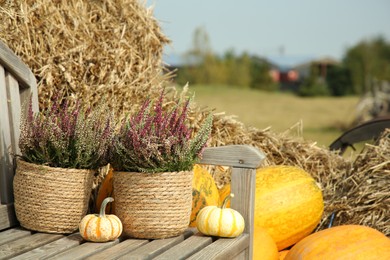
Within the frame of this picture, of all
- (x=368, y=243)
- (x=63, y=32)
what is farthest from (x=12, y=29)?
(x=368, y=243)

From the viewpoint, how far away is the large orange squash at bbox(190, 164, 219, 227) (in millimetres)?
3480

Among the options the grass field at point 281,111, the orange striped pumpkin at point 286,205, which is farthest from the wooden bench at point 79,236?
the grass field at point 281,111

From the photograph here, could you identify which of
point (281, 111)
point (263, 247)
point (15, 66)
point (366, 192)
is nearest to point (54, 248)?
point (15, 66)

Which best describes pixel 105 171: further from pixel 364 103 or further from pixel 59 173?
pixel 364 103

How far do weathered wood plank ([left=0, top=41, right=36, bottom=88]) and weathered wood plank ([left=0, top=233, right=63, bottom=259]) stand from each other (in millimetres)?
794

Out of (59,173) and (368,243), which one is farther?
(368,243)

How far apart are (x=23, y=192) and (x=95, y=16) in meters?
1.55

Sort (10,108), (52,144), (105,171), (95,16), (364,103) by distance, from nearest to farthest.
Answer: (52,144) < (10,108) < (105,171) < (95,16) < (364,103)

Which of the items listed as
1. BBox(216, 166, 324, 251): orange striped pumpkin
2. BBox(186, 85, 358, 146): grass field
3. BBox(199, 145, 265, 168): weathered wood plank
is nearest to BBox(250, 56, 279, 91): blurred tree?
BBox(186, 85, 358, 146): grass field

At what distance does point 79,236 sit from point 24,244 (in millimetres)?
274

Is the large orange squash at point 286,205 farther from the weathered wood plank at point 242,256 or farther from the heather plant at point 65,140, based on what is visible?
the heather plant at point 65,140

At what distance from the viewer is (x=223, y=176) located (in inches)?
170

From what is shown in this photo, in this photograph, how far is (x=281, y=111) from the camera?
2278cm

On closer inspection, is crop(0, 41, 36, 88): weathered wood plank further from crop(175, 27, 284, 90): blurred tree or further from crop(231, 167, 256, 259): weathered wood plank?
crop(175, 27, 284, 90): blurred tree
